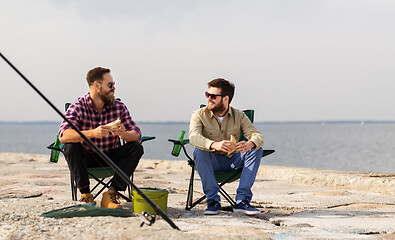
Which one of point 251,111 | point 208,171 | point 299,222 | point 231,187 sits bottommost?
point 231,187

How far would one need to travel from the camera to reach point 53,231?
234cm

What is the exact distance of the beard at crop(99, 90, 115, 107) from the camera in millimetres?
3436

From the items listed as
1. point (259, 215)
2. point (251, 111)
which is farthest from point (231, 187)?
point (259, 215)

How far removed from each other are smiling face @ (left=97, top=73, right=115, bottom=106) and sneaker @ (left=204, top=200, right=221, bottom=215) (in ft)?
3.41

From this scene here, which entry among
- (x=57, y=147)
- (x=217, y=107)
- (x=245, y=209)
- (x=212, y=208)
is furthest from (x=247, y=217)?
(x=57, y=147)

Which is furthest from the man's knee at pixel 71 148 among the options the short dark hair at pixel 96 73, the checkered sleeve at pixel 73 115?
the short dark hair at pixel 96 73

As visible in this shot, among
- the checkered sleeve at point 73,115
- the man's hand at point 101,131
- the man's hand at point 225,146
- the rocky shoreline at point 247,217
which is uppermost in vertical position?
the checkered sleeve at point 73,115

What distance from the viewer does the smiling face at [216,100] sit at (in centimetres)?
347

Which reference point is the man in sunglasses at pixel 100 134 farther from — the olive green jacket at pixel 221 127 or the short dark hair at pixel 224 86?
the short dark hair at pixel 224 86

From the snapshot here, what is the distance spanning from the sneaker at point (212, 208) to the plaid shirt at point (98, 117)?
745mm

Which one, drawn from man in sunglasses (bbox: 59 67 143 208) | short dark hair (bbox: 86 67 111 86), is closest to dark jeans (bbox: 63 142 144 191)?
man in sunglasses (bbox: 59 67 143 208)

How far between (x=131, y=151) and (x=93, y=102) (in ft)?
1.58

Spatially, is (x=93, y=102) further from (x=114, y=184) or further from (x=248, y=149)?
(x=248, y=149)

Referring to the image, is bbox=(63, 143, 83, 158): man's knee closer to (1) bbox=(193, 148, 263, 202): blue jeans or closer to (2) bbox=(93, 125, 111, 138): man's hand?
(2) bbox=(93, 125, 111, 138): man's hand
